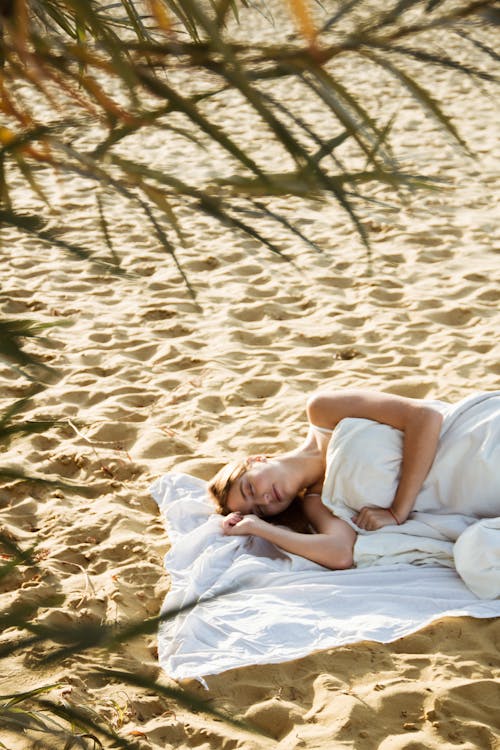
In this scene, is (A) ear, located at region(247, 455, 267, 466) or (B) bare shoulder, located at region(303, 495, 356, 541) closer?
(B) bare shoulder, located at region(303, 495, 356, 541)

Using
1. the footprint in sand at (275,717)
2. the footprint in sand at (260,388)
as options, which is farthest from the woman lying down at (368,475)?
the footprint in sand at (260,388)

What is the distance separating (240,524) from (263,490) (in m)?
0.13

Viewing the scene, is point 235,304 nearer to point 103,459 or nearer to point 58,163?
point 103,459

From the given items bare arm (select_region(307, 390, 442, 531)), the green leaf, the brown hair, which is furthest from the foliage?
the brown hair

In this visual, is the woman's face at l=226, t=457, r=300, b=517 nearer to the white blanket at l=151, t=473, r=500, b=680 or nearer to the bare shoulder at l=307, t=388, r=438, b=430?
the white blanket at l=151, t=473, r=500, b=680

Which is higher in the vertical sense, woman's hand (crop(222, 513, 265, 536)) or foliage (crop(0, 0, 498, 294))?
foliage (crop(0, 0, 498, 294))

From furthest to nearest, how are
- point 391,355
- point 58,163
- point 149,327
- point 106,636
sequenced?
1. point 149,327
2. point 391,355
3. point 58,163
4. point 106,636

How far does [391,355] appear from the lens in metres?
3.92

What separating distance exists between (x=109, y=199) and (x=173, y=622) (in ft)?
14.5

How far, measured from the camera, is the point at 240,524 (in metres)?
2.77

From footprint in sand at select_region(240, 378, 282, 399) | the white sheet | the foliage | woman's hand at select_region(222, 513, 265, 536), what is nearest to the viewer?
the foliage

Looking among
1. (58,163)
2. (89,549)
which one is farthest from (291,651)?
(58,163)

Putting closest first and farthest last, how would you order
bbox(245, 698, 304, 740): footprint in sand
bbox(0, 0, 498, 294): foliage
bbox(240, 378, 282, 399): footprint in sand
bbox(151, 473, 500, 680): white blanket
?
bbox(0, 0, 498, 294): foliage
bbox(245, 698, 304, 740): footprint in sand
bbox(151, 473, 500, 680): white blanket
bbox(240, 378, 282, 399): footprint in sand

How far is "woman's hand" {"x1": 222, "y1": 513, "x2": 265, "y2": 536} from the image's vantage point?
9.05 ft
